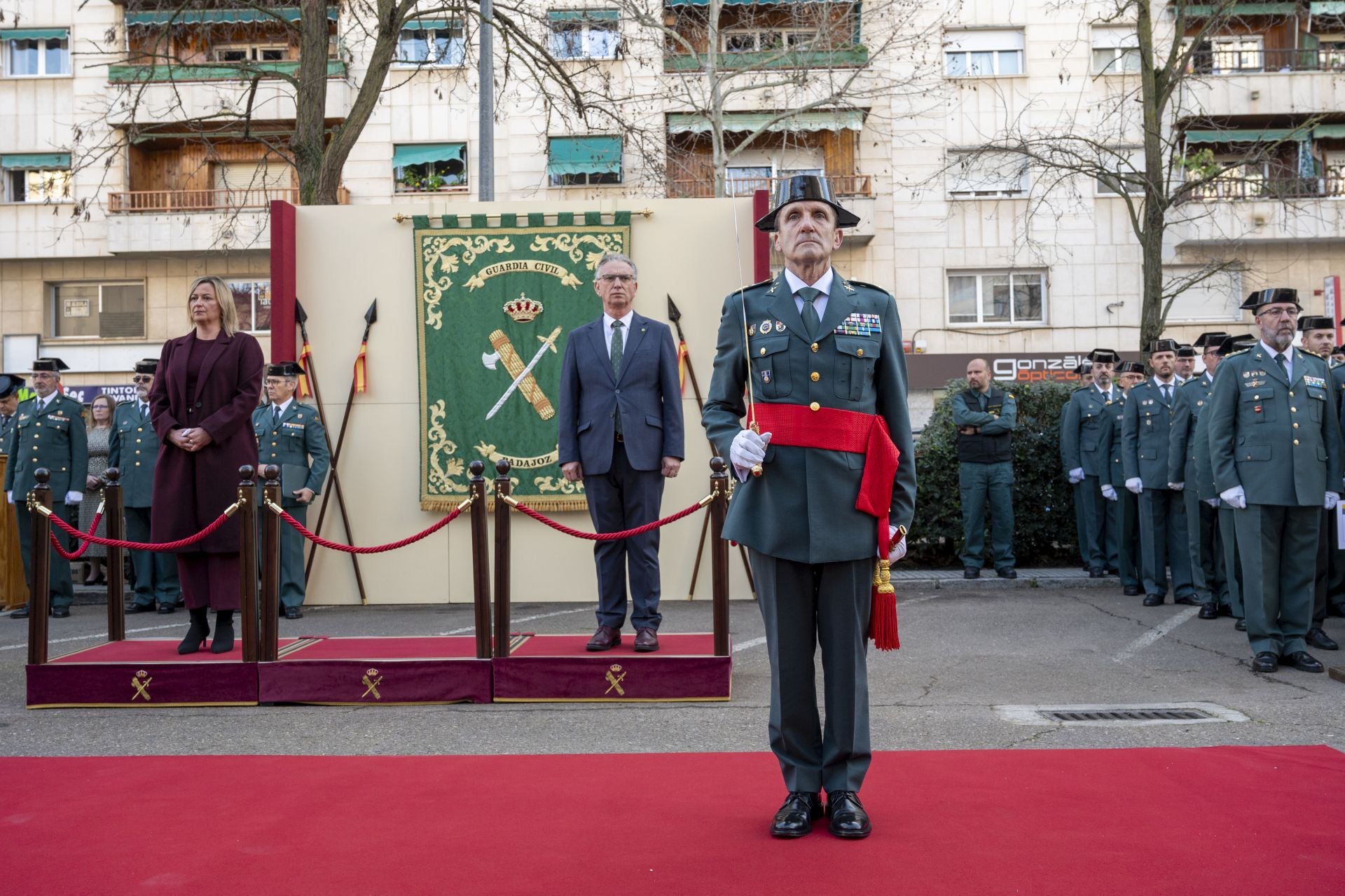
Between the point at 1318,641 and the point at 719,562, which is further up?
the point at 719,562

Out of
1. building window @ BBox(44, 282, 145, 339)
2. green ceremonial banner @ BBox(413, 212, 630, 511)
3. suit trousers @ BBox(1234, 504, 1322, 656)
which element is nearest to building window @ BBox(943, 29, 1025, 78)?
green ceremonial banner @ BBox(413, 212, 630, 511)

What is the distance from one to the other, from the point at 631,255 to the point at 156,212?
19452mm

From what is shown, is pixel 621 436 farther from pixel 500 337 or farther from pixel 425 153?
pixel 425 153

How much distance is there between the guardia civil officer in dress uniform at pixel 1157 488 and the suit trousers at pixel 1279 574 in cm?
288

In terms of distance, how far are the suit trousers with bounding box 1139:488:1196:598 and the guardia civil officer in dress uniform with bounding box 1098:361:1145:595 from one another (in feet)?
1.67

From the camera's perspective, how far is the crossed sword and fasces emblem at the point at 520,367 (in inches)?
376

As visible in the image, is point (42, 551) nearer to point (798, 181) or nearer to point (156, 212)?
point (798, 181)

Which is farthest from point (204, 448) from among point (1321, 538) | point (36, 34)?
point (36, 34)

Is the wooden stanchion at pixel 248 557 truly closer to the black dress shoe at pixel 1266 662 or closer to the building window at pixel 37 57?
the black dress shoe at pixel 1266 662

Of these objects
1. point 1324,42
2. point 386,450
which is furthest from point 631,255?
point 1324,42

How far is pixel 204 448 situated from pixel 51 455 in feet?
16.4

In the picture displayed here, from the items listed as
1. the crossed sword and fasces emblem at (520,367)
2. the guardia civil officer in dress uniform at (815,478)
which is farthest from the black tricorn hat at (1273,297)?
the crossed sword and fasces emblem at (520,367)

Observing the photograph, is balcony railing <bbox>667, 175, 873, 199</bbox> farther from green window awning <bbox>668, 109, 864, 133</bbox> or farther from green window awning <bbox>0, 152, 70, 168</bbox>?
green window awning <bbox>0, 152, 70, 168</bbox>

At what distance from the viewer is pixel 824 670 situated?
382cm
